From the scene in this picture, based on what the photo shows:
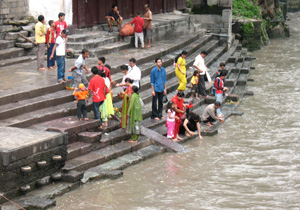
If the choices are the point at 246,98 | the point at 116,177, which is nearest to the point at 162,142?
the point at 116,177

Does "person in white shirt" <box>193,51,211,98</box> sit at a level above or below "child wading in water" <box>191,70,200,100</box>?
above

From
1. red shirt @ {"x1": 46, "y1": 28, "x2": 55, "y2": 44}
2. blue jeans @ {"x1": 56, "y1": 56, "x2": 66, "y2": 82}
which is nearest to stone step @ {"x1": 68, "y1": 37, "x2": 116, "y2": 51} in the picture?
red shirt @ {"x1": 46, "y1": 28, "x2": 55, "y2": 44}

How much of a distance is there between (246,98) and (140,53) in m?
4.01

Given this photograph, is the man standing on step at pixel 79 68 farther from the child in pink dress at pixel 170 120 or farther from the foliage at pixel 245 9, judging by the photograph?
the foliage at pixel 245 9

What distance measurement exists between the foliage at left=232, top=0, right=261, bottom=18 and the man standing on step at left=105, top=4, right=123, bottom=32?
12.8m

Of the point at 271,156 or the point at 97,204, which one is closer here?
the point at 97,204

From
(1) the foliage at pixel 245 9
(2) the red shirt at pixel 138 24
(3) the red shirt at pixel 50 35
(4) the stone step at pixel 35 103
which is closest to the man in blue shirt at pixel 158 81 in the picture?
(4) the stone step at pixel 35 103

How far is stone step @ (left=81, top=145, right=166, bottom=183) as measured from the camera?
10875mm

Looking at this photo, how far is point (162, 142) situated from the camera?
13.1 metres

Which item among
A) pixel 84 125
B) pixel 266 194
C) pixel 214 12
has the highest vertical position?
pixel 214 12

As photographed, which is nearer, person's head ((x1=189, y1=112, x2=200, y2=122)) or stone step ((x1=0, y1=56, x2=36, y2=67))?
person's head ((x1=189, y1=112, x2=200, y2=122))

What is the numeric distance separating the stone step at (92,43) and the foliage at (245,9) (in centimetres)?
1396

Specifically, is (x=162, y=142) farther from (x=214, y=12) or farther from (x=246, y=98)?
(x=214, y=12)

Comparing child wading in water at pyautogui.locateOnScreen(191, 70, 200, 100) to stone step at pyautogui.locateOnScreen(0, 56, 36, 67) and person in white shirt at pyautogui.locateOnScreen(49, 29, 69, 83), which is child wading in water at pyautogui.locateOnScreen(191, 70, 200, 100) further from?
stone step at pyautogui.locateOnScreen(0, 56, 36, 67)
